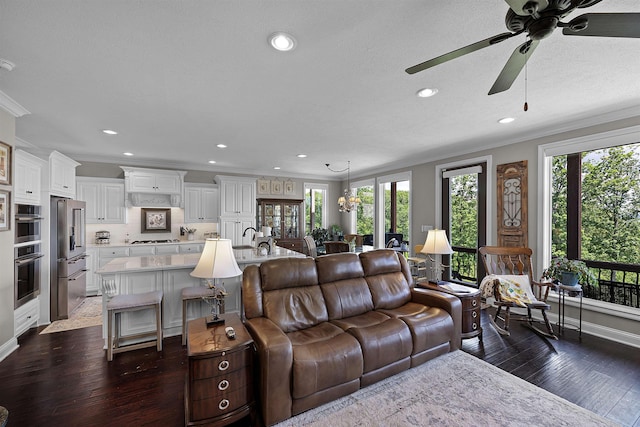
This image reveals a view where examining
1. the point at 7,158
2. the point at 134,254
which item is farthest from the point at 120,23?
the point at 134,254

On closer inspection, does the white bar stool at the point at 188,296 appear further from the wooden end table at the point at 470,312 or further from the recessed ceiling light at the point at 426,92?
the recessed ceiling light at the point at 426,92

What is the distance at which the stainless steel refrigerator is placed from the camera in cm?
391

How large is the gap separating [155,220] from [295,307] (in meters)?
4.97

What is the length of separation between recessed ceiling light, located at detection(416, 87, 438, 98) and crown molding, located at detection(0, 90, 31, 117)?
4.08m

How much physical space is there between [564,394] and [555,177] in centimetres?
291

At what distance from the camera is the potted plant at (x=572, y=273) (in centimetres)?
326

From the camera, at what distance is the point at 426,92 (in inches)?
107

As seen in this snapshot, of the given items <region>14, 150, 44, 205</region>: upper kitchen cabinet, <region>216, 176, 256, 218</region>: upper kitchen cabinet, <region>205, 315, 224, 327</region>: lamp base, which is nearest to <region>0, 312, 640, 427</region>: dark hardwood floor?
<region>205, 315, 224, 327</region>: lamp base

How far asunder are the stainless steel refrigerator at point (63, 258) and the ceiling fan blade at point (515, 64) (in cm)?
545

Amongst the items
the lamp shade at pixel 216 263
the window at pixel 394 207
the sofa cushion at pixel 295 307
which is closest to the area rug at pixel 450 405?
the sofa cushion at pixel 295 307

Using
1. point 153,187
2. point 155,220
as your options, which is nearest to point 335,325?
point 153,187

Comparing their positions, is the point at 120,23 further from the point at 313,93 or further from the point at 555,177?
the point at 555,177

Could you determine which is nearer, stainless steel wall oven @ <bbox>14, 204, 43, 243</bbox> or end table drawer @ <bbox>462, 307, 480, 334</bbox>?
end table drawer @ <bbox>462, 307, 480, 334</bbox>

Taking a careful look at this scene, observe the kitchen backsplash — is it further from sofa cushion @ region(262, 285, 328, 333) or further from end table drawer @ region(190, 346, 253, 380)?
end table drawer @ region(190, 346, 253, 380)
